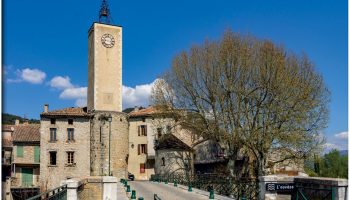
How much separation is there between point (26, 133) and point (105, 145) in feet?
25.6

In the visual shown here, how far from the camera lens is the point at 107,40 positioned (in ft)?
120

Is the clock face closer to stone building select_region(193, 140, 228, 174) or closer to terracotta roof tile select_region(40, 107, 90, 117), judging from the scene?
terracotta roof tile select_region(40, 107, 90, 117)

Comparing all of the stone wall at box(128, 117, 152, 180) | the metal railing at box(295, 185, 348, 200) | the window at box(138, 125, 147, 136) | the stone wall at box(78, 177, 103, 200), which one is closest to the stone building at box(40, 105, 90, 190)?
the stone wall at box(128, 117, 152, 180)

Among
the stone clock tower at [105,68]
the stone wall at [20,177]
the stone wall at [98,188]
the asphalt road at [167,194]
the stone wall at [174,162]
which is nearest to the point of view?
the stone wall at [98,188]

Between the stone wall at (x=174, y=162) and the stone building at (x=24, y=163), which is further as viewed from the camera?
the stone building at (x=24, y=163)

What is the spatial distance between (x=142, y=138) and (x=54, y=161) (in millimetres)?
8061

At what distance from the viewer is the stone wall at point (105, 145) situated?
1398 inches

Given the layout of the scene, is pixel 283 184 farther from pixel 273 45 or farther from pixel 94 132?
pixel 94 132

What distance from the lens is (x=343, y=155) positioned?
2634 centimetres

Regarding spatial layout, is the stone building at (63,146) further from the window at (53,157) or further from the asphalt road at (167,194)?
the asphalt road at (167,194)

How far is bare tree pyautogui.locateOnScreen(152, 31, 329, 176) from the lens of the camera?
2273 cm

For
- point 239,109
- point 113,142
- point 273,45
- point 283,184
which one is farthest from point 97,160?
point 283,184

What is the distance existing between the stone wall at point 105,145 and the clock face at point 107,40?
5672 mm

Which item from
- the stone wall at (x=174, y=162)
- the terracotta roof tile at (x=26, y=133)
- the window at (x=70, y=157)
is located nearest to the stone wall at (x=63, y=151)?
the window at (x=70, y=157)
